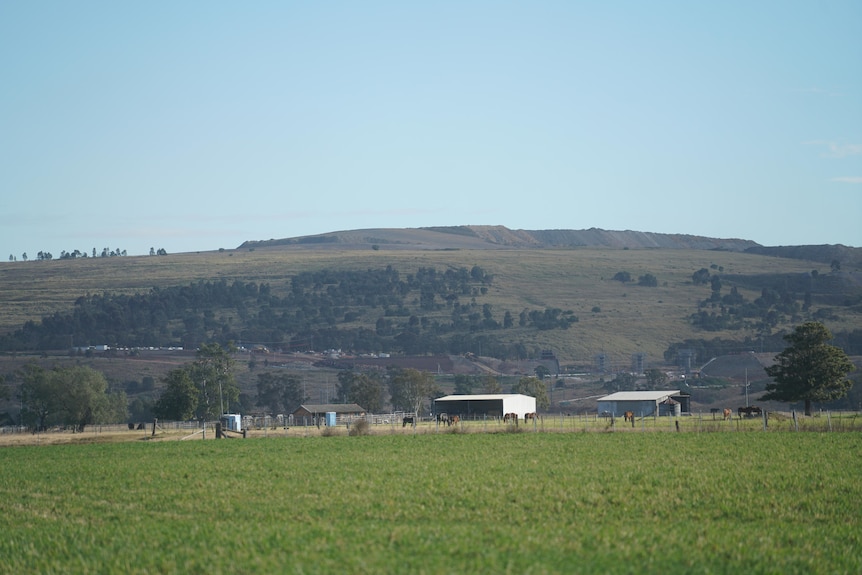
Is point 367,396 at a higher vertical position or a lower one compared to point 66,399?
lower

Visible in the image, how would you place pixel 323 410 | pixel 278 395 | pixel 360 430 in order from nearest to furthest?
pixel 360 430
pixel 323 410
pixel 278 395

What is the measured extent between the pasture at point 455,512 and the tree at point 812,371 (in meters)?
39.9

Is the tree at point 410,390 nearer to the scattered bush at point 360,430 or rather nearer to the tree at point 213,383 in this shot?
the tree at point 213,383

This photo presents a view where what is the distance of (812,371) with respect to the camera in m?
80.9

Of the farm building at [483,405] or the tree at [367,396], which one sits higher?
the farm building at [483,405]

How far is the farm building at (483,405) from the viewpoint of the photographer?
107 meters

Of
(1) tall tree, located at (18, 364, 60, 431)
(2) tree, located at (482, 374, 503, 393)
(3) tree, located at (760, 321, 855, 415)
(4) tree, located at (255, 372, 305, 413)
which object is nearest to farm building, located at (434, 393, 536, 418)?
(3) tree, located at (760, 321, 855, 415)

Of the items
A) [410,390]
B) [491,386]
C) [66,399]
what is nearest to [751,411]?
[410,390]

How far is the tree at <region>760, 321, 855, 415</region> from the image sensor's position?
8056cm

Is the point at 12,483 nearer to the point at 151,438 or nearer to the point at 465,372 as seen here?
the point at 151,438

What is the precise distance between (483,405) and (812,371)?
35961mm

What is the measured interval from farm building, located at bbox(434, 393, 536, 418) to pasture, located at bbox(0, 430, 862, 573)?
209 feet

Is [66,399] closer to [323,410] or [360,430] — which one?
[323,410]

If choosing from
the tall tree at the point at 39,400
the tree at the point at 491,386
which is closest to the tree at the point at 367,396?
the tree at the point at 491,386
